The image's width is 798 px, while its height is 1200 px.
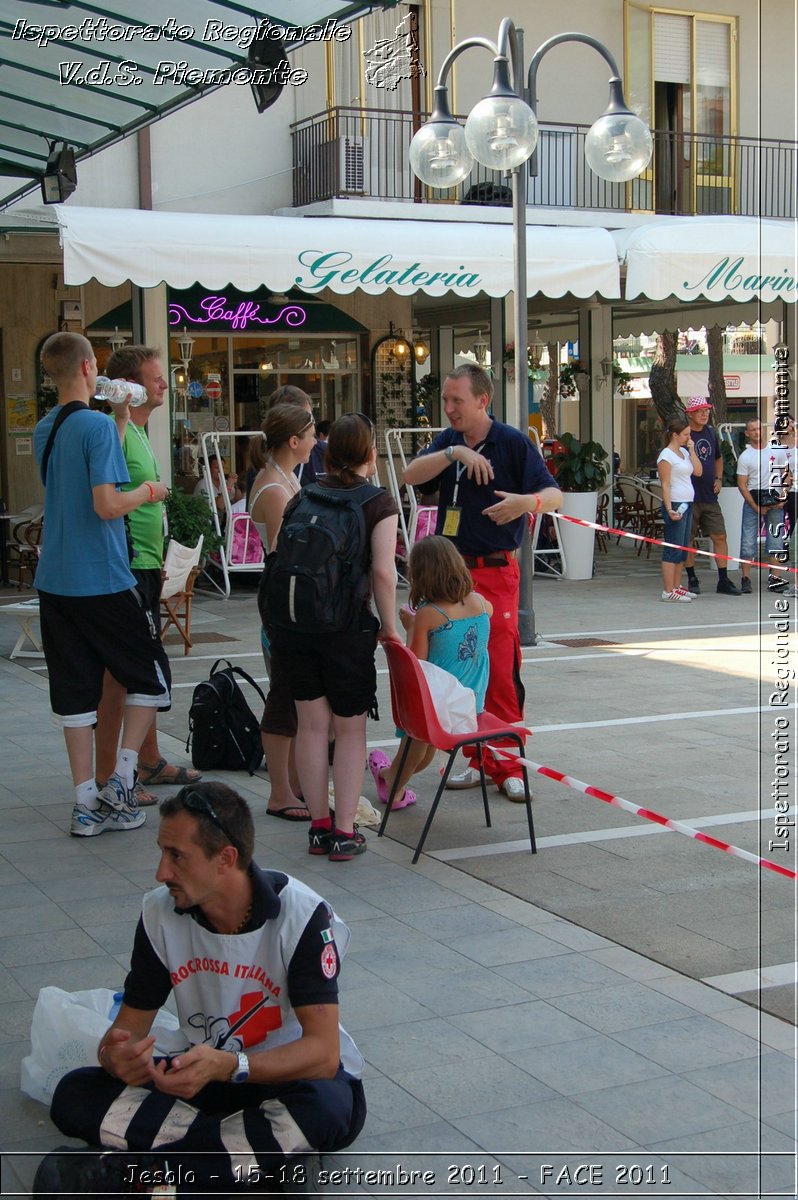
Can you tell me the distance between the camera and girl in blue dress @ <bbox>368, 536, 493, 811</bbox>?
5918 mm

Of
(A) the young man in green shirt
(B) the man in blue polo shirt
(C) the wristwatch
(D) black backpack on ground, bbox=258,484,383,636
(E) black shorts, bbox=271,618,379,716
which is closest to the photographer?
(C) the wristwatch

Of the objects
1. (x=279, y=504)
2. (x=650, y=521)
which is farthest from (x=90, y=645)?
(x=650, y=521)

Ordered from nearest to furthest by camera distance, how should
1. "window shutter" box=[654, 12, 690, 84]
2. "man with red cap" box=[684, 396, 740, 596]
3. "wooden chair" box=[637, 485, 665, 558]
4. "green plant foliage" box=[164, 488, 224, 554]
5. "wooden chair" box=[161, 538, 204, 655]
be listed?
"wooden chair" box=[161, 538, 204, 655] < "green plant foliage" box=[164, 488, 224, 554] < "man with red cap" box=[684, 396, 740, 596] < "wooden chair" box=[637, 485, 665, 558] < "window shutter" box=[654, 12, 690, 84]

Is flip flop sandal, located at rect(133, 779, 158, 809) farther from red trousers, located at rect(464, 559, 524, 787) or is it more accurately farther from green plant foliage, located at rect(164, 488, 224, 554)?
green plant foliage, located at rect(164, 488, 224, 554)

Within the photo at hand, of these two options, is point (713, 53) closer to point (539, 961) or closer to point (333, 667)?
point (333, 667)

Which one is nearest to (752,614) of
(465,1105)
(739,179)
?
(465,1105)

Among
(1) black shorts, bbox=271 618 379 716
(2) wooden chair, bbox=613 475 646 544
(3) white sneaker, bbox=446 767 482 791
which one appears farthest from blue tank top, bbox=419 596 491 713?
(2) wooden chair, bbox=613 475 646 544

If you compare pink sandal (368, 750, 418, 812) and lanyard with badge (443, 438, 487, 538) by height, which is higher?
lanyard with badge (443, 438, 487, 538)

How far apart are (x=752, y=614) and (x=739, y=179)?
1172 centimetres

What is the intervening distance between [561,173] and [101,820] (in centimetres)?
1623

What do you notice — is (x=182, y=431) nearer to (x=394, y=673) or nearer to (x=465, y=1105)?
(x=394, y=673)

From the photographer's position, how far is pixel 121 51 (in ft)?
26.5

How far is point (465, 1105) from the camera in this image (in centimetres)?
353

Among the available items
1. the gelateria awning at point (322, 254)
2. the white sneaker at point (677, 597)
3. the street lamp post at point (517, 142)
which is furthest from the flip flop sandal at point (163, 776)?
the white sneaker at point (677, 597)
